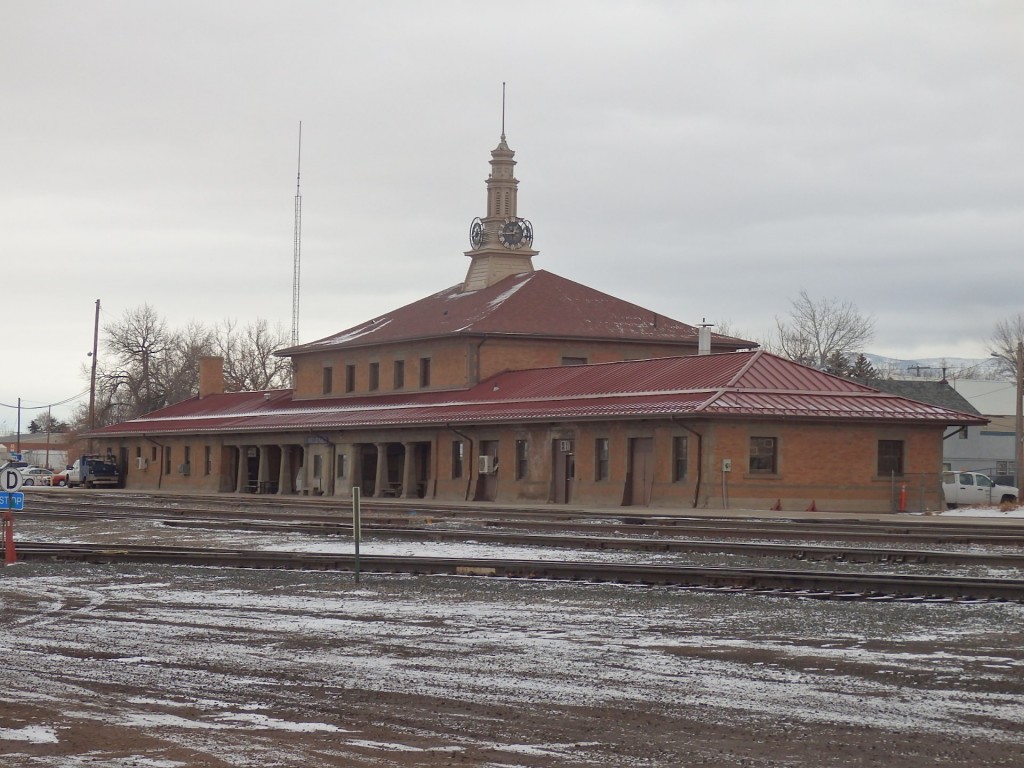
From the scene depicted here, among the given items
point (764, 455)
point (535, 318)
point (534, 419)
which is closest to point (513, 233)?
point (535, 318)

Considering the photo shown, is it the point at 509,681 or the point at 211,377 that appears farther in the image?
the point at 211,377

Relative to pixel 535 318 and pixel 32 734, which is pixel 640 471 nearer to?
pixel 535 318

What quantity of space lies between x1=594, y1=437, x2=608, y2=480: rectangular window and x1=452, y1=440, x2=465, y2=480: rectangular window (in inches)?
263

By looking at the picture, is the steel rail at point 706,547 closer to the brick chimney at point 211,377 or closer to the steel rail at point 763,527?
the steel rail at point 763,527

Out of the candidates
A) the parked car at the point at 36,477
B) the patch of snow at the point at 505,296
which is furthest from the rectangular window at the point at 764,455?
the parked car at the point at 36,477

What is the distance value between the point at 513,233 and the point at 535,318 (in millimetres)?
8749

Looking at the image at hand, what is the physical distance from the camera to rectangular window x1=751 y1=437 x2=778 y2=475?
139 ft

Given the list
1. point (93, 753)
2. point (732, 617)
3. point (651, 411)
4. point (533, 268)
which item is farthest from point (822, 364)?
point (93, 753)

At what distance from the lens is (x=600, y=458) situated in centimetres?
4569

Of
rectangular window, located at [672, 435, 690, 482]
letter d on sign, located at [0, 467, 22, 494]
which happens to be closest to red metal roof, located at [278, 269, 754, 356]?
rectangular window, located at [672, 435, 690, 482]

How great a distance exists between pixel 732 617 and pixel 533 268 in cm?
5269

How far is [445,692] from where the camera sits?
10.3m

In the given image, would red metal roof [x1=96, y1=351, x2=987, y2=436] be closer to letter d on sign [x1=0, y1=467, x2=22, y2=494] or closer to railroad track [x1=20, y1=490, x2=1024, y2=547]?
railroad track [x1=20, y1=490, x2=1024, y2=547]

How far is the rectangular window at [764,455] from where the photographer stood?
1672 inches
